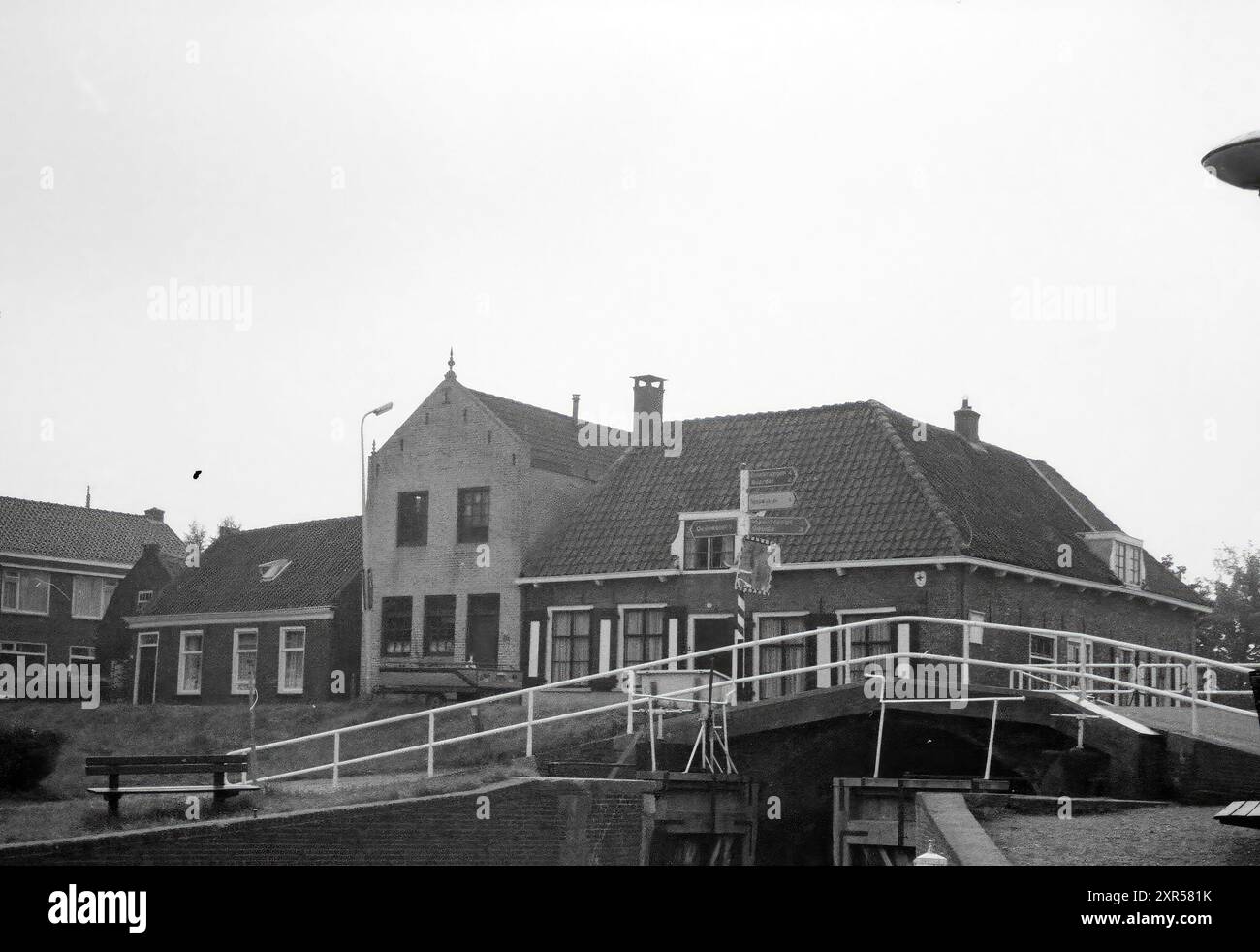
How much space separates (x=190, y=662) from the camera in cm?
4003

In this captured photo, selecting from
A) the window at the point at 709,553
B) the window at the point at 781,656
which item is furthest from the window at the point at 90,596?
the window at the point at 781,656

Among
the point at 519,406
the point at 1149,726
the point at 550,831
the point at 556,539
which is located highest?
the point at 519,406

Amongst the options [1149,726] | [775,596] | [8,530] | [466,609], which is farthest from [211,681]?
[1149,726]

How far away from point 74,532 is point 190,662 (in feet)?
39.4

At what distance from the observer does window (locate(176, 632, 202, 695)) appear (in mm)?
39625

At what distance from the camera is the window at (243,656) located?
3816cm

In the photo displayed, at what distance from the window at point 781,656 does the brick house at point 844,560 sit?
4 cm

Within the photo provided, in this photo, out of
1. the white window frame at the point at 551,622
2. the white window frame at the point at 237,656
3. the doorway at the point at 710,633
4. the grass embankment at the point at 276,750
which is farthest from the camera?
the white window frame at the point at 237,656

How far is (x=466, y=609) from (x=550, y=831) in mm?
17327

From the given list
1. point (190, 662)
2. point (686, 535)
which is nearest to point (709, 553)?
point (686, 535)

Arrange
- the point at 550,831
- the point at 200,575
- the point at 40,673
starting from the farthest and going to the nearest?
the point at 40,673 → the point at 200,575 → the point at 550,831

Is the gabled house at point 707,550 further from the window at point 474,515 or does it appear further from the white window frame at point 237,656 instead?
the white window frame at point 237,656
